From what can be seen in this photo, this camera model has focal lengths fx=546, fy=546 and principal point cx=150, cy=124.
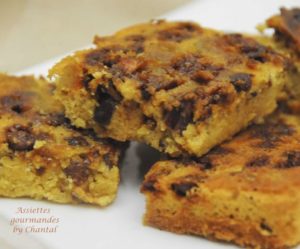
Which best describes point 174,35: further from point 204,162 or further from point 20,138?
point 20,138

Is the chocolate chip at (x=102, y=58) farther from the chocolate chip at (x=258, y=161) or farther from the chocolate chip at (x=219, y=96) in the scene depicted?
the chocolate chip at (x=258, y=161)

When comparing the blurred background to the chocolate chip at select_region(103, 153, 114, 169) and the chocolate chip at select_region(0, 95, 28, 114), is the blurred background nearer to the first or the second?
the chocolate chip at select_region(0, 95, 28, 114)

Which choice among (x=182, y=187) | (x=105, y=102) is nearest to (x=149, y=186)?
(x=182, y=187)

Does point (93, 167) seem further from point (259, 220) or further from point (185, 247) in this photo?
point (259, 220)

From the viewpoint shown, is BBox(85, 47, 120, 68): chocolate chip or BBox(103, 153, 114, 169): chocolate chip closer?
BBox(103, 153, 114, 169): chocolate chip

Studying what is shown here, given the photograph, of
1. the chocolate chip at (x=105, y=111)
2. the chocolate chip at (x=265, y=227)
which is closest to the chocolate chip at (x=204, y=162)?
the chocolate chip at (x=265, y=227)

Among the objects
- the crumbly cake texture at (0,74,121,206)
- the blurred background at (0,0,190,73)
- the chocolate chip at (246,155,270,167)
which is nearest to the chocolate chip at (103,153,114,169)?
the crumbly cake texture at (0,74,121,206)
